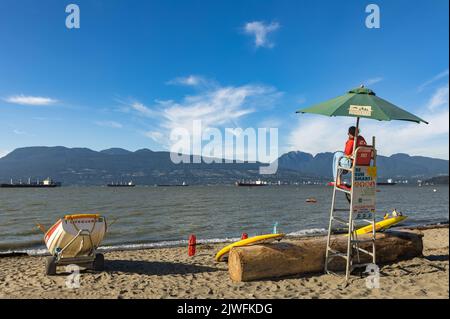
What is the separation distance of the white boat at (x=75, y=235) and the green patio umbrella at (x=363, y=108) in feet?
21.6

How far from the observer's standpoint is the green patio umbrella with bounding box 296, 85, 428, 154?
6852 millimetres

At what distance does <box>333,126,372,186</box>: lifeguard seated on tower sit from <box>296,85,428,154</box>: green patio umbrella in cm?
30

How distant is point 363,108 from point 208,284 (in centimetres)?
540

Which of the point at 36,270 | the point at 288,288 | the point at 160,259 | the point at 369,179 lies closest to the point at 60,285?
the point at 36,270

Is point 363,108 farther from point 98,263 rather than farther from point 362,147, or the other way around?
point 98,263

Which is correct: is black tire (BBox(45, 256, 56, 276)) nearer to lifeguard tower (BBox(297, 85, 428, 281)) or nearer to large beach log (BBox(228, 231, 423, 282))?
large beach log (BBox(228, 231, 423, 282))

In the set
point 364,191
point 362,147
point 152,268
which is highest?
point 362,147

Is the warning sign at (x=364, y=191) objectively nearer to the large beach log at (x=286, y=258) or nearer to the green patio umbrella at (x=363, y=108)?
the green patio umbrella at (x=363, y=108)

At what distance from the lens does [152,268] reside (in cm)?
1073

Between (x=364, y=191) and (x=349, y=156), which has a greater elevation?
(x=349, y=156)

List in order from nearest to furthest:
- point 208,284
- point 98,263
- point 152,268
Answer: point 208,284, point 98,263, point 152,268

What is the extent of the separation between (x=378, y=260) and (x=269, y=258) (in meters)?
3.23

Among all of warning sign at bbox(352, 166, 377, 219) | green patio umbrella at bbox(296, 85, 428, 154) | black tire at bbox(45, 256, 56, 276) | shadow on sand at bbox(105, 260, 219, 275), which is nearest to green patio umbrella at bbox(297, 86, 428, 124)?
green patio umbrella at bbox(296, 85, 428, 154)

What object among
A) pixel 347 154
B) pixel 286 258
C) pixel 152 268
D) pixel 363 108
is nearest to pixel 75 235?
pixel 152 268
